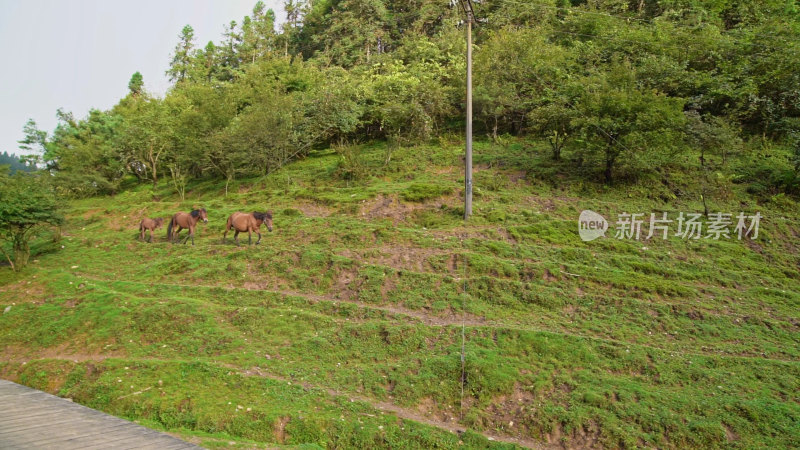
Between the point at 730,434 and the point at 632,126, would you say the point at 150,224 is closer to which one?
the point at 730,434

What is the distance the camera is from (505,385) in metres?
8.46

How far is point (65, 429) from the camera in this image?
4203 millimetres

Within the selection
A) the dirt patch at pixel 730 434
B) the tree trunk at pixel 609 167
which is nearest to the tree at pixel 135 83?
the tree trunk at pixel 609 167

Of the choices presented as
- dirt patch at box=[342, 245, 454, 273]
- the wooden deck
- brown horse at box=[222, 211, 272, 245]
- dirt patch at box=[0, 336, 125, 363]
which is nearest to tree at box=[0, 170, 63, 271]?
dirt patch at box=[0, 336, 125, 363]

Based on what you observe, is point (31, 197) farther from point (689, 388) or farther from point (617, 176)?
point (617, 176)

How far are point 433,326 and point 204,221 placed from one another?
951cm

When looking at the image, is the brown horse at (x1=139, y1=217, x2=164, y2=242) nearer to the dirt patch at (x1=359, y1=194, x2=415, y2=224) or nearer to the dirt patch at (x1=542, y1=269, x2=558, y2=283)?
the dirt patch at (x1=359, y1=194, x2=415, y2=224)

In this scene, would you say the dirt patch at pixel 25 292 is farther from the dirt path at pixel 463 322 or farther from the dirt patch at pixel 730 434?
the dirt patch at pixel 730 434

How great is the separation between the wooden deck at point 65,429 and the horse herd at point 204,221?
31.0 ft

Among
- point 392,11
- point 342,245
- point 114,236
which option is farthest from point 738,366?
point 392,11

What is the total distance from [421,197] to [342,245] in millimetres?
4029

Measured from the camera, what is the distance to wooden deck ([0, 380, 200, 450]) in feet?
12.6

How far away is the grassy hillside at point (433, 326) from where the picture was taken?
766 centimetres

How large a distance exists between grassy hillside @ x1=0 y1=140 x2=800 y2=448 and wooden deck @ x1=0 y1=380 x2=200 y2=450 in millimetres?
1965
